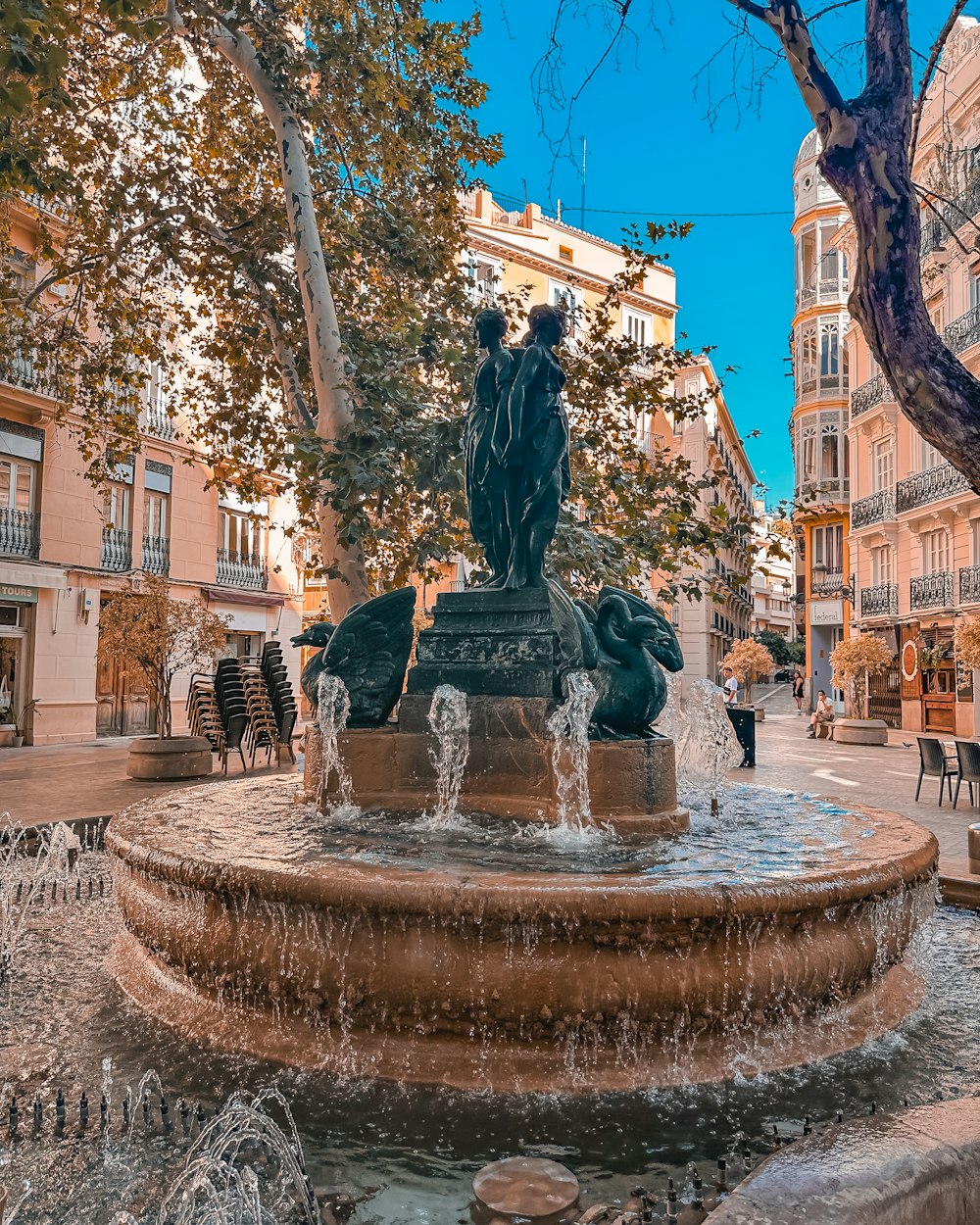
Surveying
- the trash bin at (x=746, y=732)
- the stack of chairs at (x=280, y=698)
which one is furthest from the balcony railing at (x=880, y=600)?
the stack of chairs at (x=280, y=698)

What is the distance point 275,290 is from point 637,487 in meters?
5.15

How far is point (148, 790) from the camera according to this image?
1132 centimetres

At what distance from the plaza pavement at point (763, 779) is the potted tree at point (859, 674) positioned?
29 cm

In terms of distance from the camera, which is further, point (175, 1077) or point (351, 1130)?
point (175, 1077)

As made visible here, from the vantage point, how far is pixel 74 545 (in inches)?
A: 854

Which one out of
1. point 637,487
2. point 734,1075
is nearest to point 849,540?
point 637,487

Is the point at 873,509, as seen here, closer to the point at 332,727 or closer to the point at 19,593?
the point at 19,593

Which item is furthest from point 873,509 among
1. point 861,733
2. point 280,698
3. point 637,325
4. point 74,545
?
point 74,545

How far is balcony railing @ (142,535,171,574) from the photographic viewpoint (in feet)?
80.4

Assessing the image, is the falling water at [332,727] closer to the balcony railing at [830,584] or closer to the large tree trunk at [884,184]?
the large tree trunk at [884,184]

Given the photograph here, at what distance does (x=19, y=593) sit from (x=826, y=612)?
3051 cm

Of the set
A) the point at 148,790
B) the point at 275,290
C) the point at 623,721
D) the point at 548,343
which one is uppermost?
the point at 275,290

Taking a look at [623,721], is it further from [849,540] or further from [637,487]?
[849,540]

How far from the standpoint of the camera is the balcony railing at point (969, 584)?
80.4 ft
